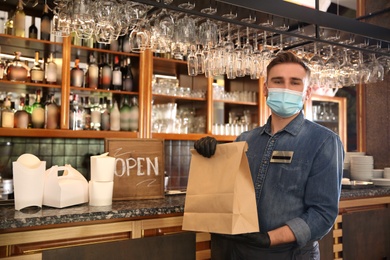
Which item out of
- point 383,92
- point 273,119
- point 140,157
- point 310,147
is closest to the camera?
point 310,147

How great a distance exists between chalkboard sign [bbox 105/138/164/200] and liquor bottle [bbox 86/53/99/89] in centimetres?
168

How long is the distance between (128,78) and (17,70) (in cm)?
101

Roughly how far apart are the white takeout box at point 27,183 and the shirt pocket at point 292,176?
1.10 meters

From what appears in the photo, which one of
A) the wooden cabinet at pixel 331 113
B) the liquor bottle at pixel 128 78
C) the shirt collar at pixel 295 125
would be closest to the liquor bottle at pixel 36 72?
the liquor bottle at pixel 128 78

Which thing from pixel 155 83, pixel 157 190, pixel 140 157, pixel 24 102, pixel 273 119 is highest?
pixel 155 83

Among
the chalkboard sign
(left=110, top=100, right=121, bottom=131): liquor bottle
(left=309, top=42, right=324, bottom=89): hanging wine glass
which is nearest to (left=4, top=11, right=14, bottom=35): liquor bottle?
(left=110, top=100, right=121, bottom=131): liquor bottle

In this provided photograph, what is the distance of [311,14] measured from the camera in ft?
7.82

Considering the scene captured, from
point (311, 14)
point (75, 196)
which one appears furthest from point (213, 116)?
point (75, 196)

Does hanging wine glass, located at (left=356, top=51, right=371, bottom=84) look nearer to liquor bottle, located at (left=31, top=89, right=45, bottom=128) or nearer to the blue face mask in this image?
the blue face mask

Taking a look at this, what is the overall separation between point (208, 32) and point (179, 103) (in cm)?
182

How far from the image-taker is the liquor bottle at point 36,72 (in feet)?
11.1

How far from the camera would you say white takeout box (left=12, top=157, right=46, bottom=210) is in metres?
1.77

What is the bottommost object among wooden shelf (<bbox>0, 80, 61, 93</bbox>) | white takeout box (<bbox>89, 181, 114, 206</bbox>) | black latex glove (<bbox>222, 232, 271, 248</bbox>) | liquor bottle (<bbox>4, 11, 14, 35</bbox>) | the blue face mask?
black latex glove (<bbox>222, 232, 271, 248</bbox>)

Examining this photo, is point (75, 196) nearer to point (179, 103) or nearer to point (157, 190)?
point (157, 190)
